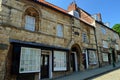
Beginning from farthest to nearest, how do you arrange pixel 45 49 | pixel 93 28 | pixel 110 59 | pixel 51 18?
1. pixel 110 59
2. pixel 93 28
3. pixel 51 18
4. pixel 45 49

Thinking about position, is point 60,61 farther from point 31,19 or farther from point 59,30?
point 31,19

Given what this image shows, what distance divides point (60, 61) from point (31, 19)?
16.5 feet

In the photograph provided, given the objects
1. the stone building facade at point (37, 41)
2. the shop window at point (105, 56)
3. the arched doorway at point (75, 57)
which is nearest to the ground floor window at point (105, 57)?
the shop window at point (105, 56)

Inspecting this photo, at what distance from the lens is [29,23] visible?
12.5 meters

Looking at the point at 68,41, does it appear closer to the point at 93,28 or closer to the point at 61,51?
the point at 61,51

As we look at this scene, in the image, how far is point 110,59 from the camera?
25.0 metres

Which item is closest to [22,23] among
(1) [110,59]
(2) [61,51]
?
(2) [61,51]

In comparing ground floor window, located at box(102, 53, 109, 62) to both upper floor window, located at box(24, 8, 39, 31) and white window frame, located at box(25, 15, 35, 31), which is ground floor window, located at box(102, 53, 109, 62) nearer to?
upper floor window, located at box(24, 8, 39, 31)

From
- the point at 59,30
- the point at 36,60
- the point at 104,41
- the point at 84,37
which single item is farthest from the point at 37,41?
the point at 104,41

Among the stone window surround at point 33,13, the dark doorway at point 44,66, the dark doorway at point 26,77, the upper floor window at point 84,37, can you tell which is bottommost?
the dark doorway at point 26,77

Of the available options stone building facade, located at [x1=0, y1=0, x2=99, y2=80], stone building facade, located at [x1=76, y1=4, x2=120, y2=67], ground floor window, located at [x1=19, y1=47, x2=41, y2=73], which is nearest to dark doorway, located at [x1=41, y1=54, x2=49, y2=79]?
stone building facade, located at [x1=0, y1=0, x2=99, y2=80]

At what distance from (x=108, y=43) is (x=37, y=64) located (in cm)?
1761

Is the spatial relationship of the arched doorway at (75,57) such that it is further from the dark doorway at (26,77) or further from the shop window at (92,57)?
the dark doorway at (26,77)

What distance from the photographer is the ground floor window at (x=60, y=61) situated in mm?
13828
